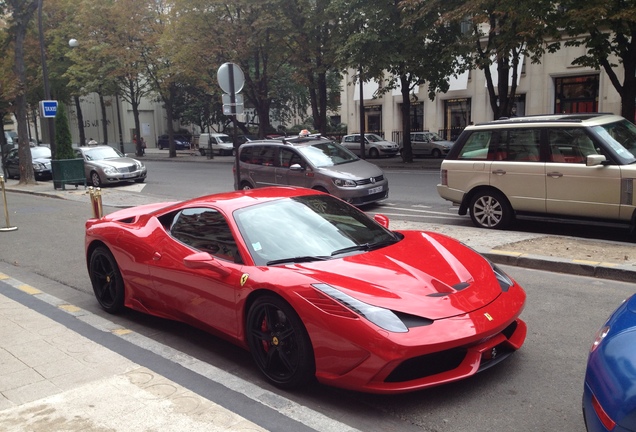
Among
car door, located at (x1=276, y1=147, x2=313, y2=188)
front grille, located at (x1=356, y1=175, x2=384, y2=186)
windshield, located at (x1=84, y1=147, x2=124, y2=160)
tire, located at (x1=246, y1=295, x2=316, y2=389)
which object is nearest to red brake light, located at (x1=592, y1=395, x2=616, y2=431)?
tire, located at (x1=246, y1=295, x2=316, y2=389)

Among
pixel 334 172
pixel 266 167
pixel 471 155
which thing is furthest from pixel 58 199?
pixel 471 155

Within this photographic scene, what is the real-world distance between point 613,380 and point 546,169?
22.9 ft

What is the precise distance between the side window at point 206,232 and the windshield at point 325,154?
316 inches

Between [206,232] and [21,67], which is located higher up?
[21,67]

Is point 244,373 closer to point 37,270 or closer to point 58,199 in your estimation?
point 37,270

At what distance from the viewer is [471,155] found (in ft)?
32.4

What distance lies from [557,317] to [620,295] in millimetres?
997

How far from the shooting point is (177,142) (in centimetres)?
5641

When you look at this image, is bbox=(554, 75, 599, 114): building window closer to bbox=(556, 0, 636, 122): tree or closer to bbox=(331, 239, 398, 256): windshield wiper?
bbox=(556, 0, 636, 122): tree

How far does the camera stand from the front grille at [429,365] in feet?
11.8

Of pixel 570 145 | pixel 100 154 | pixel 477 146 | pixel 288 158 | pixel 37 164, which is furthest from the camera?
pixel 37 164

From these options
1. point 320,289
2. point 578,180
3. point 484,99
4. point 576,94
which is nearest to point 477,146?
point 578,180

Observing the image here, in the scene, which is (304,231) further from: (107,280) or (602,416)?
(602,416)

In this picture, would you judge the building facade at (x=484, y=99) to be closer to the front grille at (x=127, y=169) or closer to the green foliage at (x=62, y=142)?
the front grille at (x=127, y=169)
